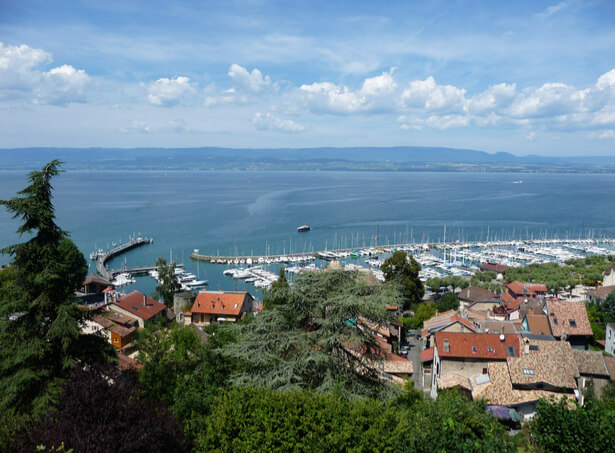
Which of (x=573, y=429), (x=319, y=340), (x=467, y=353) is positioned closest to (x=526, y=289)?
(x=467, y=353)

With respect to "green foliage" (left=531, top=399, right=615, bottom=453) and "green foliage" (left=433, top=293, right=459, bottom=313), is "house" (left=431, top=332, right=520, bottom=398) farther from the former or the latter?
"green foliage" (left=433, top=293, right=459, bottom=313)

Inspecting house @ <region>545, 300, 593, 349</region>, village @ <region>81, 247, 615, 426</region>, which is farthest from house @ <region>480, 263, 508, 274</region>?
house @ <region>545, 300, 593, 349</region>

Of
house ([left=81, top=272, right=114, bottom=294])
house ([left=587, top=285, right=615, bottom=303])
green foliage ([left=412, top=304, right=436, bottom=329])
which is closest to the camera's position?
green foliage ([left=412, top=304, right=436, bottom=329])

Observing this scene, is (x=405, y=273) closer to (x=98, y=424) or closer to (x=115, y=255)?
(x=98, y=424)

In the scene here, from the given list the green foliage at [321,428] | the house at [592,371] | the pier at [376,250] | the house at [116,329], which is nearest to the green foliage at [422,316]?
the house at [592,371]

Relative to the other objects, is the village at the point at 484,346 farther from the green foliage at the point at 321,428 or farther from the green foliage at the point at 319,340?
the green foliage at the point at 321,428

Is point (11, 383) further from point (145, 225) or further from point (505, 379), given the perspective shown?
point (145, 225)
